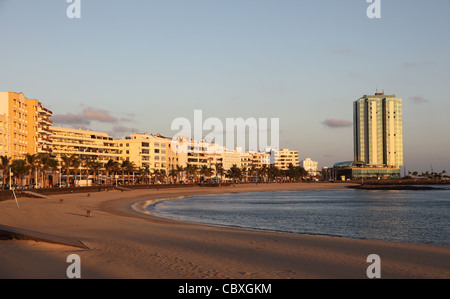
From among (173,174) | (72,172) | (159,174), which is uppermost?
(72,172)

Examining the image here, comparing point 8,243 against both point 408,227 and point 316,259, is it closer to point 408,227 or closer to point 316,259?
point 316,259

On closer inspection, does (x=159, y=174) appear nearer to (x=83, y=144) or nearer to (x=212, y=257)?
(x=83, y=144)

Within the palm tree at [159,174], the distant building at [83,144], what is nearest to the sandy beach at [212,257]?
the distant building at [83,144]

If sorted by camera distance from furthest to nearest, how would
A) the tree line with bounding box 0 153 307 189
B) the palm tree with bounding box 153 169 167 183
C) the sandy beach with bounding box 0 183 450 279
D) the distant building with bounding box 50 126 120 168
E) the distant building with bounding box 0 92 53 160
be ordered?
the palm tree with bounding box 153 169 167 183, the distant building with bounding box 50 126 120 168, the distant building with bounding box 0 92 53 160, the tree line with bounding box 0 153 307 189, the sandy beach with bounding box 0 183 450 279

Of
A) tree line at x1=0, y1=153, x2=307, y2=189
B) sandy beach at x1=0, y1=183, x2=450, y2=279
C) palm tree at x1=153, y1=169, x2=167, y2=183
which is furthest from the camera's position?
palm tree at x1=153, y1=169, x2=167, y2=183

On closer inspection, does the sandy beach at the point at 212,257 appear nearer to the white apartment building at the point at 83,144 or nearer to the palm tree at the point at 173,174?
the white apartment building at the point at 83,144

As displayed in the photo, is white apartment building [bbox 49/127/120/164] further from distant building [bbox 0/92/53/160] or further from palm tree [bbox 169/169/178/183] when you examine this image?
distant building [bbox 0/92/53/160]

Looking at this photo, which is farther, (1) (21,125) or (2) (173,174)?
(2) (173,174)

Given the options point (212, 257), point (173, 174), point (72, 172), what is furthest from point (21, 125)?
point (212, 257)

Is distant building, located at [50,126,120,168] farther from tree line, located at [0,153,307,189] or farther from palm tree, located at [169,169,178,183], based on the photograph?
palm tree, located at [169,169,178,183]

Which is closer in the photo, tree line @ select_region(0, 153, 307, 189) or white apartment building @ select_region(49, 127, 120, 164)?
tree line @ select_region(0, 153, 307, 189)

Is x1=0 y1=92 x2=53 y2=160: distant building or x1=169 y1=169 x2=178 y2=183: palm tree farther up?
x1=0 y1=92 x2=53 y2=160: distant building

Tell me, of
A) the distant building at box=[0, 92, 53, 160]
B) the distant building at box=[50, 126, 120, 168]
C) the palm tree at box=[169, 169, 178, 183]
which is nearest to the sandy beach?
the distant building at box=[0, 92, 53, 160]
